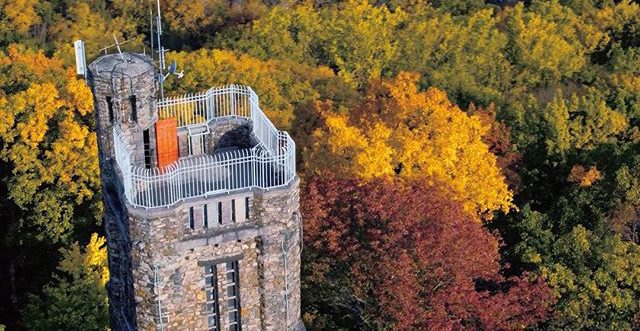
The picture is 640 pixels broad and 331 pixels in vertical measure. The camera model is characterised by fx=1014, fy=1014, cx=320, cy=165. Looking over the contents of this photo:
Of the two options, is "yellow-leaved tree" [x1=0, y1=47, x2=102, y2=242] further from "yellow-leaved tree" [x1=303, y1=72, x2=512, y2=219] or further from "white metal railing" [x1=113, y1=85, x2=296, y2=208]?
"white metal railing" [x1=113, y1=85, x2=296, y2=208]

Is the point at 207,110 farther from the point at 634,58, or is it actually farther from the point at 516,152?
the point at 634,58

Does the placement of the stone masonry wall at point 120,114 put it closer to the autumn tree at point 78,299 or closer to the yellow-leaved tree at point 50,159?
the autumn tree at point 78,299

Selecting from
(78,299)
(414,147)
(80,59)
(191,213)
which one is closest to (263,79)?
(414,147)

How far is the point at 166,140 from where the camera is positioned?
31.6 metres

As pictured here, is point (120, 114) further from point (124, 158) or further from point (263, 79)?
point (263, 79)

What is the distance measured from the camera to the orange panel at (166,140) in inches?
1240

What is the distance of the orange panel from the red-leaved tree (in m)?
10.8

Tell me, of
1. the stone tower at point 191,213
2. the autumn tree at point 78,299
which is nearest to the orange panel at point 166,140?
the stone tower at point 191,213

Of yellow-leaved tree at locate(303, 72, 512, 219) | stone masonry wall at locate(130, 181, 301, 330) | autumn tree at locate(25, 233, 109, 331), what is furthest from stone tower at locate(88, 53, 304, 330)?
autumn tree at locate(25, 233, 109, 331)

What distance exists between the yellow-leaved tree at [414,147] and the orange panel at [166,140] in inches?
590

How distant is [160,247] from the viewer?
28.9 metres

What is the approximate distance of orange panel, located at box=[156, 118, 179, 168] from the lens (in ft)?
103

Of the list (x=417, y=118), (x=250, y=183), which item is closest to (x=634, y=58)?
(x=417, y=118)

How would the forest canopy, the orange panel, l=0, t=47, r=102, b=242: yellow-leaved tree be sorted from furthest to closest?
l=0, t=47, r=102, b=242: yellow-leaved tree → the forest canopy → the orange panel
